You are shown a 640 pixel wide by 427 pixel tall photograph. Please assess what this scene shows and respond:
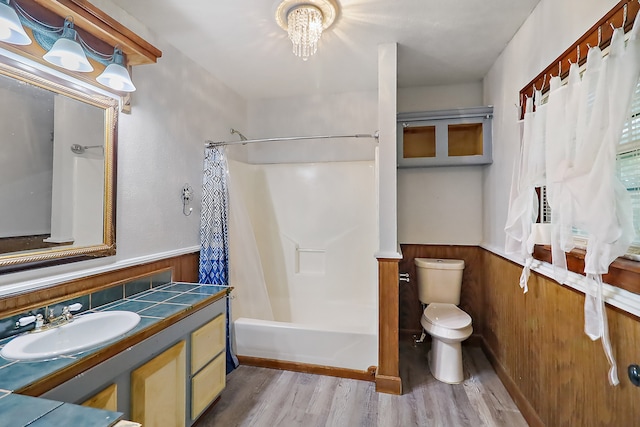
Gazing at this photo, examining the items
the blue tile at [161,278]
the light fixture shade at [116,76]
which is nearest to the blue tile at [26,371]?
the blue tile at [161,278]

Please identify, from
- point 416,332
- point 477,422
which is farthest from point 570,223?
point 416,332

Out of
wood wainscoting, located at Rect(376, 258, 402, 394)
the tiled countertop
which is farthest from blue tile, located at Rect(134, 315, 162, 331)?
wood wainscoting, located at Rect(376, 258, 402, 394)

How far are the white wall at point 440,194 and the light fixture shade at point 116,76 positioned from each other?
226cm

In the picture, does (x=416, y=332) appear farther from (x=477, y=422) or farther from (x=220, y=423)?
(x=220, y=423)

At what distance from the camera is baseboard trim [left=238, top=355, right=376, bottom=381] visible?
214 centimetres

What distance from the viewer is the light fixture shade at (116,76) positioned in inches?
59.7

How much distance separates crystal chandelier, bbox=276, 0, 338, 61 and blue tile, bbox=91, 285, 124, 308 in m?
1.77

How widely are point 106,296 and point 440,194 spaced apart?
2685 millimetres

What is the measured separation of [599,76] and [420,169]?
1799 millimetres

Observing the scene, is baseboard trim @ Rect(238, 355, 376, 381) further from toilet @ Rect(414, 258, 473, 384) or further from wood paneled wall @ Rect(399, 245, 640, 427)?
wood paneled wall @ Rect(399, 245, 640, 427)

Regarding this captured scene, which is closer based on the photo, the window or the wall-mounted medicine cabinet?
the window

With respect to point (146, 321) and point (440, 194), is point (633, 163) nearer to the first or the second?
point (440, 194)

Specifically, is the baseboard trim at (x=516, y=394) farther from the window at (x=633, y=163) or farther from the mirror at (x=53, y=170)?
the mirror at (x=53, y=170)

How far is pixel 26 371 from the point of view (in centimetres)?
92
